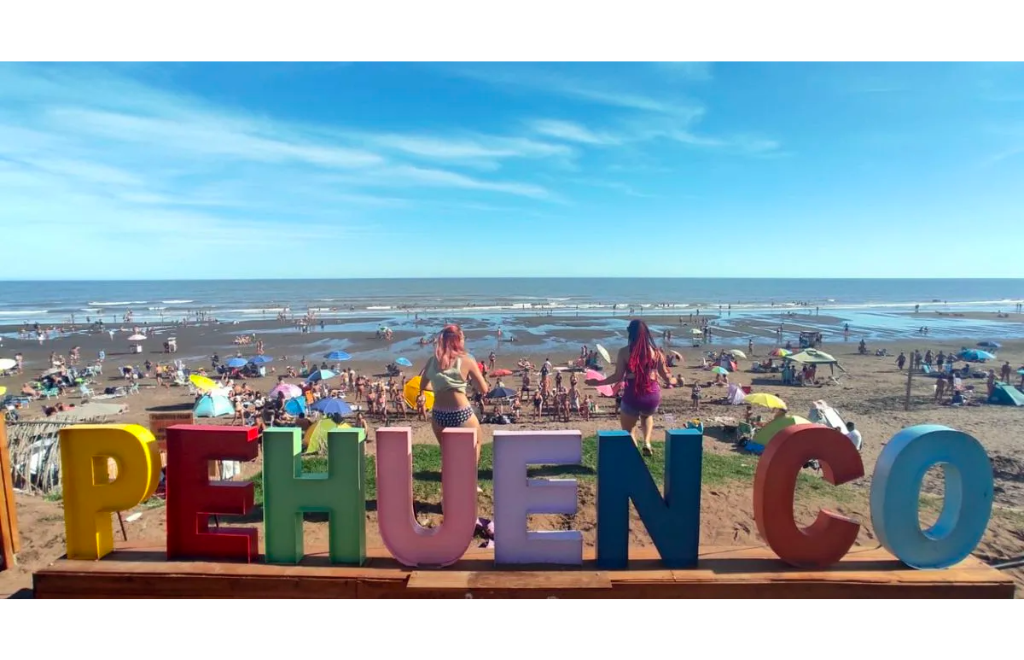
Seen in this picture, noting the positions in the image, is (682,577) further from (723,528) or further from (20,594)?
(20,594)

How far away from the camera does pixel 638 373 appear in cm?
760

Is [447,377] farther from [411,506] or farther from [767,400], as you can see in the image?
[767,400]

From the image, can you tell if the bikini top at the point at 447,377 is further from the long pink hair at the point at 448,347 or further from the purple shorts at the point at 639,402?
the purple shorts at the point at 639,402

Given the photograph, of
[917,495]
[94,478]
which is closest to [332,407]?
[94,478]

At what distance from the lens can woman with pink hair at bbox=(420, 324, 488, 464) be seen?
6098 mm

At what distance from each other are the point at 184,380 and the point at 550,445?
77.8 ft

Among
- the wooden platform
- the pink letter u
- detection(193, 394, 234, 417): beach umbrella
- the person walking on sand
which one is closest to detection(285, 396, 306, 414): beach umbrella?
detection(193, 394, 234, 417): beach umbrella

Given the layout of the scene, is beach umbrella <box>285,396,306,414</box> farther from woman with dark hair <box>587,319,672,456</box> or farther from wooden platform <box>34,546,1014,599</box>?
wooden platform <box>34,546,1014,599</box>

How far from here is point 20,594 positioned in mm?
5141

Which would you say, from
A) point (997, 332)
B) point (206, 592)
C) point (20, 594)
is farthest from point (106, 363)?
point (997, 332)

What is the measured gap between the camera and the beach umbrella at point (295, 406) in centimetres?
1581

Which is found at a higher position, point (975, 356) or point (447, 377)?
point (447, 377)

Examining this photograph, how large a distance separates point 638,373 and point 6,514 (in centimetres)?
759

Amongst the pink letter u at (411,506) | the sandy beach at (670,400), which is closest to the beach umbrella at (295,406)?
the sandy beach at (670,400)
